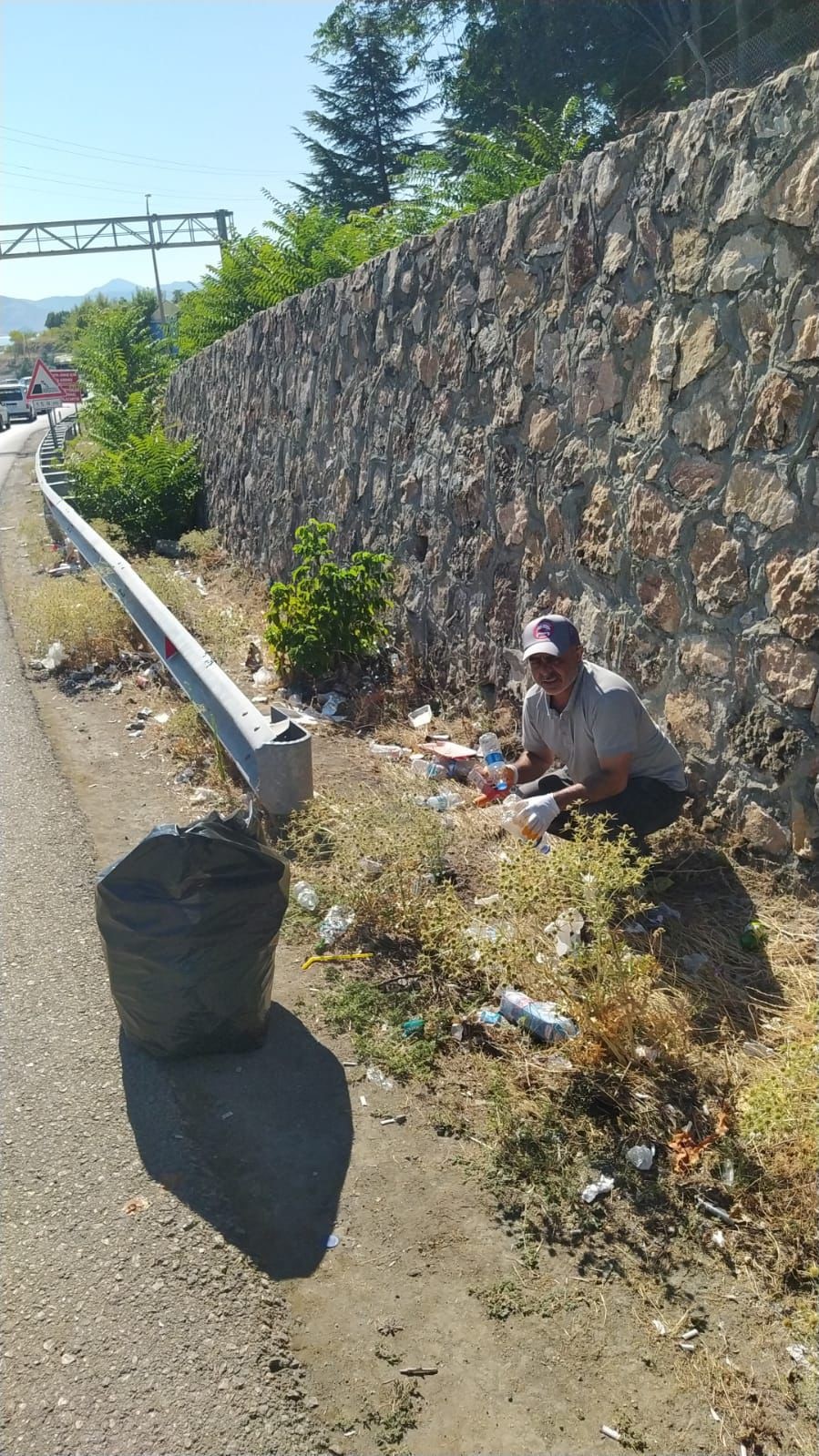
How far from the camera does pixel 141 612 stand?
7426 millimetres

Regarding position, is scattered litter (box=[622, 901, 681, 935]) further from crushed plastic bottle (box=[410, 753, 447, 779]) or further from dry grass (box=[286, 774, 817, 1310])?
crushed plastic bottle (box=[410, 753, 447, 779])

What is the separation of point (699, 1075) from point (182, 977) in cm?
159

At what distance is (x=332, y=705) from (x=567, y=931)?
12.2 ft

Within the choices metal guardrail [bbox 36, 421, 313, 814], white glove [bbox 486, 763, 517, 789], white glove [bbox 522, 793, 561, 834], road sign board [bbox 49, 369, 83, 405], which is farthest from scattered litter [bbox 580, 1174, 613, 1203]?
road sign board [bbox 49, 369, 83, 405]

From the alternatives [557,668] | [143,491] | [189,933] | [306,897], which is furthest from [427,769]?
[143,491]

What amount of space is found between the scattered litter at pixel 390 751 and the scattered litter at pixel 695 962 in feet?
8.21

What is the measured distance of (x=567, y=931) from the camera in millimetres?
3479

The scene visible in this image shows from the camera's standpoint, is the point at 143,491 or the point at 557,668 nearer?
the point at 557,668

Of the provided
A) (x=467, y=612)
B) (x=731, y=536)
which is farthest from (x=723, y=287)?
(x=467, y=612)

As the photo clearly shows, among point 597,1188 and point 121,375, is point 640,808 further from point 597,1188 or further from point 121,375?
point 121,375

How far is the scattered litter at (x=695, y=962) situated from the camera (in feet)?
12.4

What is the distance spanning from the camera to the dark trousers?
4.23 metres

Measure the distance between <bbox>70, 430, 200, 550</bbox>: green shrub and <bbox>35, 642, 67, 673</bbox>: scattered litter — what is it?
4868 mm

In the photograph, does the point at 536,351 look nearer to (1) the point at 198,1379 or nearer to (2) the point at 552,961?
(2) the point at 552,961
